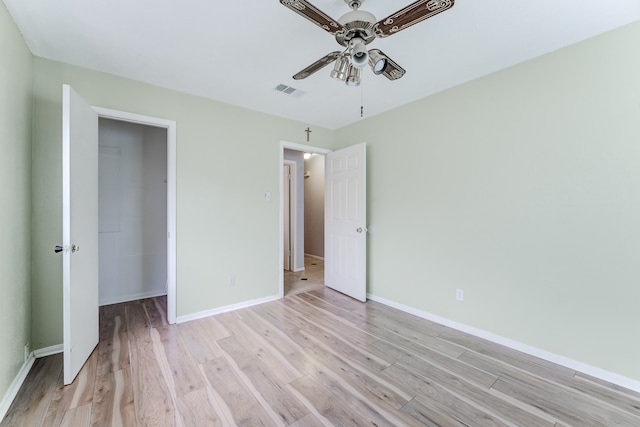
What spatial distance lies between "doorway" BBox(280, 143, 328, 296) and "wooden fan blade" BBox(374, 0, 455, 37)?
2.30m

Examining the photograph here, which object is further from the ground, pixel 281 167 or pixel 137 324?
pixel 281 167

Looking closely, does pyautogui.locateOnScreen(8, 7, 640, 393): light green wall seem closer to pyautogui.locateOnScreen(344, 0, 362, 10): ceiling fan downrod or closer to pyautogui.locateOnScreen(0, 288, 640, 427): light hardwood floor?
pyautogui.locateOnScreen(0, 288, 640, 427): light hardwood floor

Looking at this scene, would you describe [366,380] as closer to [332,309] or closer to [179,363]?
[332,309]

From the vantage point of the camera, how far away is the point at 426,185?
298 cm

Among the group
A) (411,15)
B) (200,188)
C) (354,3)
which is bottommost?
(200,188)

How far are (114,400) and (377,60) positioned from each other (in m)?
2.71

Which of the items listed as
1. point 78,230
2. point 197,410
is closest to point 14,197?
point 78,230

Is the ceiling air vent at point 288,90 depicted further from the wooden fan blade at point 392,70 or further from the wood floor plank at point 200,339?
the wood floor plank at point 200,339

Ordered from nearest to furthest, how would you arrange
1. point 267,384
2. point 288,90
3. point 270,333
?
point 267,384, point 270,333, point 288,90

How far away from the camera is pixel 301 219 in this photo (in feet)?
17.5

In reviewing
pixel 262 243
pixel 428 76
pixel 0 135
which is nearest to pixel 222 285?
pixel 262 243

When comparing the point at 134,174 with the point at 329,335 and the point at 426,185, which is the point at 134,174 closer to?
the point at 329,335

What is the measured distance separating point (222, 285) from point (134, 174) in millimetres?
1937

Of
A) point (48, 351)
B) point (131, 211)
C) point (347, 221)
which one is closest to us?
point (48, 351)
